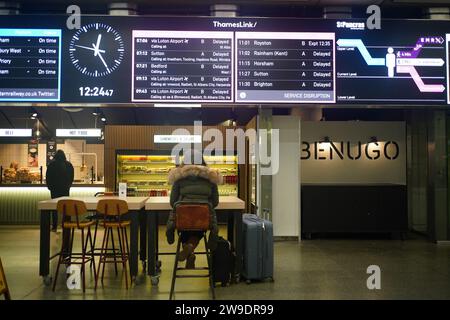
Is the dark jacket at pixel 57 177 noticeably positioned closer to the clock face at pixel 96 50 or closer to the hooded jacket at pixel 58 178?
the hooded jacket at pixel 58 178

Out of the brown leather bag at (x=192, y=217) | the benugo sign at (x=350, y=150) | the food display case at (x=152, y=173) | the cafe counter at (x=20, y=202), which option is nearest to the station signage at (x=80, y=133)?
the food display case at (x=152, y=173)

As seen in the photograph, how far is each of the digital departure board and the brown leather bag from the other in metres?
1.91

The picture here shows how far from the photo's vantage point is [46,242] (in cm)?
516

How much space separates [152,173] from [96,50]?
17.0 ft

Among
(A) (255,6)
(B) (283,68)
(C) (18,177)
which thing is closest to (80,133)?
(C) (18,177)

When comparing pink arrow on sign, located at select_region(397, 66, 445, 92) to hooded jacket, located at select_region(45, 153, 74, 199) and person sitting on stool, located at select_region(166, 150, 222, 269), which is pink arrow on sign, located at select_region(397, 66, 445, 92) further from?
hooded jacket, located at select_region(45, 153, 74, 199)

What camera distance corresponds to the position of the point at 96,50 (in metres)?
5.98

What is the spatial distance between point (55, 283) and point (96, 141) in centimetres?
887

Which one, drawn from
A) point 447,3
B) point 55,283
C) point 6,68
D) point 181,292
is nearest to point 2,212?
point 6,68

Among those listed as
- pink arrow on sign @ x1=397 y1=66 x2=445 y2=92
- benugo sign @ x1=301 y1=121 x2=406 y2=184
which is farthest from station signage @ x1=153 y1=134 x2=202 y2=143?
pink arrow on sign @ x1=397 y1=66 x2=445 y2=92

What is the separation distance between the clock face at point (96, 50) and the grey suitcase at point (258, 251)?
2.90 metres

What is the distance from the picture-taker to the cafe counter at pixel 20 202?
400 inches

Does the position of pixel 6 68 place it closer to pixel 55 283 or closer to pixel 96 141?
pixel 55 283

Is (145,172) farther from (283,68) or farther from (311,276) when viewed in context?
(311,276)
